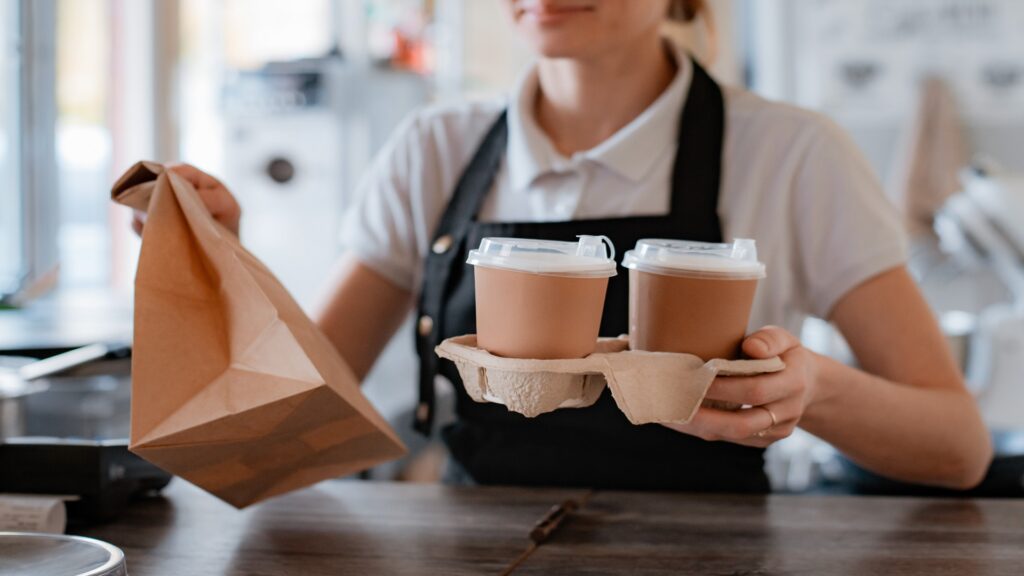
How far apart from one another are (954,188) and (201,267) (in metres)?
3.68

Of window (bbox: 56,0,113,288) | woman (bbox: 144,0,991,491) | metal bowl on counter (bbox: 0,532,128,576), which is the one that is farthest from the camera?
window (bbox: 56,0,113,288)

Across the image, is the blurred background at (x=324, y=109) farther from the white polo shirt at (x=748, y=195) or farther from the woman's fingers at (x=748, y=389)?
the woman's fingers at (x=748, y=389)

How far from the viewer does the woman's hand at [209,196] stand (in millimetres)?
1284

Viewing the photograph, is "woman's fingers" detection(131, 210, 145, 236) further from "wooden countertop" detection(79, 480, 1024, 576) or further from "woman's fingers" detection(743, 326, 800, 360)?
"woman's fingers" detection(743, 326, 800, 360)

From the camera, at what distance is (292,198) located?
4.16 m

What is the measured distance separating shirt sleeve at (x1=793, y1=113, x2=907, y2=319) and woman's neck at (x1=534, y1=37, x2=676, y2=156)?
0.28 m

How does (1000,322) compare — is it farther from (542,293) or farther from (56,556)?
(56,556)

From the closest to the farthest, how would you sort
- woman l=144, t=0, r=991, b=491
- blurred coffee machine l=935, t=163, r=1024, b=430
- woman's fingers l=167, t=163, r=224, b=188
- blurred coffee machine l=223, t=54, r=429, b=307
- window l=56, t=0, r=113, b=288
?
woman's fingers l=167, t=163, r=224, b=188 → woman l=144, t=0, r=991, b=491 → blurred coffee machine l=935, t=163, r=1024, b=430 → window l=56, t=0, r=113, b=288 → blurred coffee machine l=223, t=54, r=429, b=307

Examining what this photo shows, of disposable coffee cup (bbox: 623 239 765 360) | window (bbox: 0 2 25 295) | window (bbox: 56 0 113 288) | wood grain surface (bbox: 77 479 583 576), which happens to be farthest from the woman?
window (bbox: 56 0 113 288)

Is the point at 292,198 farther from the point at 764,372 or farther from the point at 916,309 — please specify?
the point at 764,372

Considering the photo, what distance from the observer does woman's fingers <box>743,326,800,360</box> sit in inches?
38.9

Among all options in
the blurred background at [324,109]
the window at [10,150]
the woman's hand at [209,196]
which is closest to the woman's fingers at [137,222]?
the woman's hand at [209,196]

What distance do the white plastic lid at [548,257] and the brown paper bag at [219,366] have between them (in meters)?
0.22

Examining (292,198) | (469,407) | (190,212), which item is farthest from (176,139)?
(190,212)
